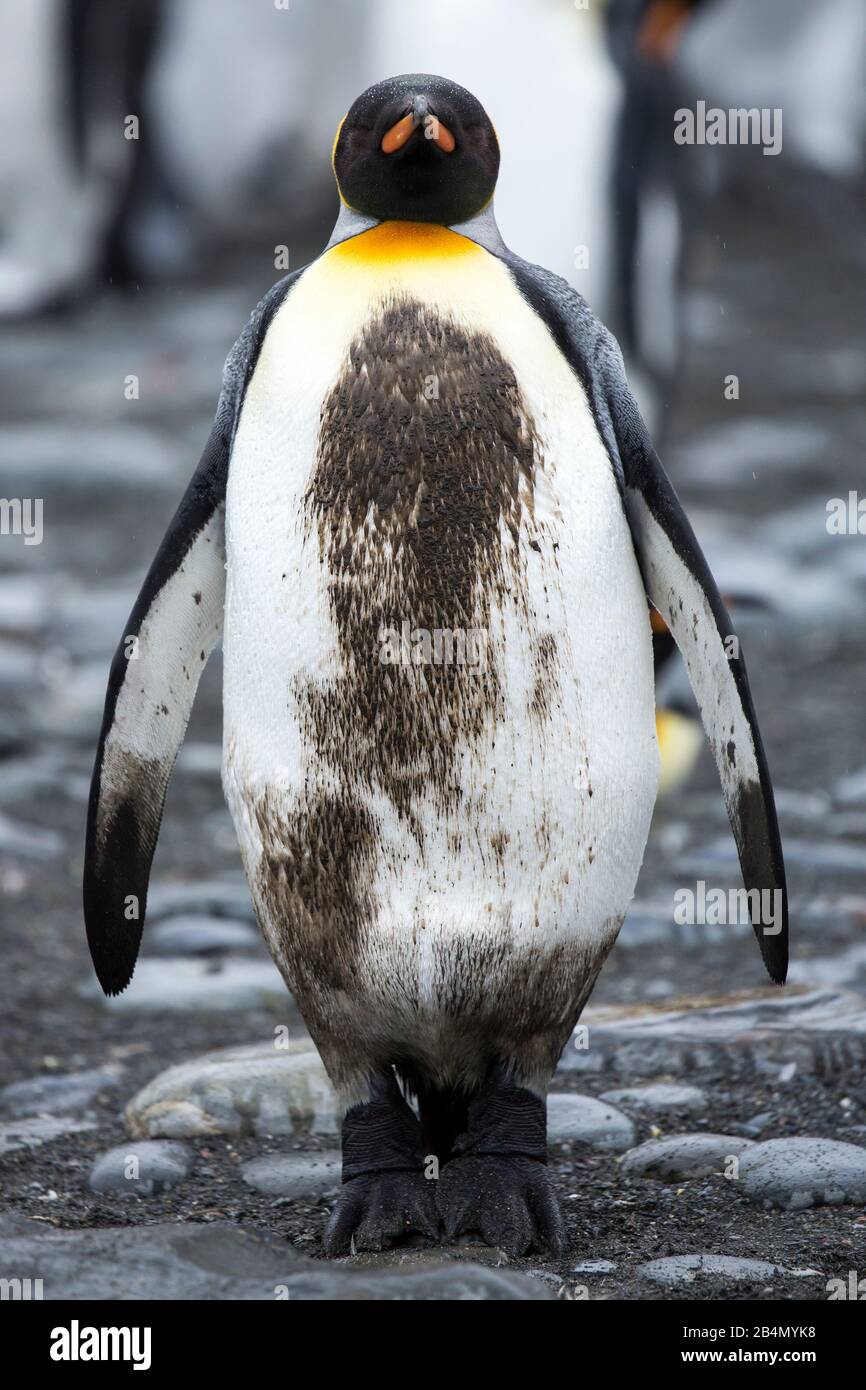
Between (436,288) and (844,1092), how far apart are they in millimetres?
1414

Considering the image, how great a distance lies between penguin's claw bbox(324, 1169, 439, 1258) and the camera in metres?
2.33

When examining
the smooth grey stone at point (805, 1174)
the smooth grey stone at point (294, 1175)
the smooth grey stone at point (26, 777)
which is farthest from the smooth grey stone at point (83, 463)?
the smooth grey stone at point (805, 1174)

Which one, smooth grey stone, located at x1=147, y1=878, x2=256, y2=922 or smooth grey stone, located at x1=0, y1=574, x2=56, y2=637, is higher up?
smooth grey stone, located at x1=0, y1=574, x2=56, y2=637

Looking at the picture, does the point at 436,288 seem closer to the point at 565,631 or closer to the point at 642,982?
the point at 565,631

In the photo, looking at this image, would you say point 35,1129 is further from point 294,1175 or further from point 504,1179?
point 504,1179

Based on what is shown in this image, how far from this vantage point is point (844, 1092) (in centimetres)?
291

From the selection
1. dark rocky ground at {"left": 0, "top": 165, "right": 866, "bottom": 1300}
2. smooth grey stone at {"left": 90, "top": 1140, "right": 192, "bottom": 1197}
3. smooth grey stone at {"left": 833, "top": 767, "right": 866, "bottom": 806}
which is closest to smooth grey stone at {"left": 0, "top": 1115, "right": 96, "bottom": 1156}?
dark rocky ground at {"left": 0, "top": 165, "right": 866, "bottom": 1300}

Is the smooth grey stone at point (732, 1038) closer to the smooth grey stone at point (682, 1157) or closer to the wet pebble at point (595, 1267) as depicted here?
the smooth grey stone at point (682, 1157)

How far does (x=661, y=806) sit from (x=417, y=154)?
2.73 meters

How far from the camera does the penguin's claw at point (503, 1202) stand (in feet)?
7.61

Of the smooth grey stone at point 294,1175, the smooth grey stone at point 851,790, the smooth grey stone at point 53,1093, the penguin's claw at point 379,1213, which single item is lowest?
the penguin's claw at point 379,1213

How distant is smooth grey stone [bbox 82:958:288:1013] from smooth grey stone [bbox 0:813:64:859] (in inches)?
29.2

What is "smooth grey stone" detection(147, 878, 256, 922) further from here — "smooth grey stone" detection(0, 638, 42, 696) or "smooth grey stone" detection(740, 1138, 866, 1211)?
"smooth grey stone" detection(740, 1138, 866, 1211)

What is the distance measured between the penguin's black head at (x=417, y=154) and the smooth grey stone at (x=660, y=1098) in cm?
139
